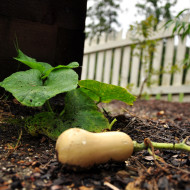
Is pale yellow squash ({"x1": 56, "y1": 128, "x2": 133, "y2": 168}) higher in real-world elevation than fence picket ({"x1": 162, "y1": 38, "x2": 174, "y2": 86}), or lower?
lower

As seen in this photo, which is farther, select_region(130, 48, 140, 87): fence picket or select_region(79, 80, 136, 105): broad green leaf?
select_region(130, 48, 140, 87): fence picket

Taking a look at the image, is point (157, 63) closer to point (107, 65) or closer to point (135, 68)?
point (135, 68)

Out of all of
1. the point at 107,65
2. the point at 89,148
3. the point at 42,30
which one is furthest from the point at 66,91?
the point at 107,65

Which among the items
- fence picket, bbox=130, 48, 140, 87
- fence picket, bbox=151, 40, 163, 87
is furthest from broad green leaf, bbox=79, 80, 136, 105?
fence picket, bbox=130, 48, 140, 87

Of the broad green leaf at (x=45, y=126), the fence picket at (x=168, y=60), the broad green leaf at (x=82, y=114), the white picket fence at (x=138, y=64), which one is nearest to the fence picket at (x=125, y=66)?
the white picket fence at (x=138, y=64)

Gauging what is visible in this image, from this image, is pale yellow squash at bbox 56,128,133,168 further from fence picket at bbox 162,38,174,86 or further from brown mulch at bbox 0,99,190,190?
fence picket at bbox 162,38,174,86
